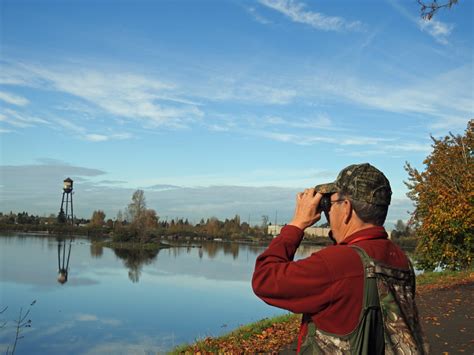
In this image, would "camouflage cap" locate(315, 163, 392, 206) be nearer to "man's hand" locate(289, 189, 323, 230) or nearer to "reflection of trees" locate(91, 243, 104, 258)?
"man's hand" locate(289, 189, 323, 230)

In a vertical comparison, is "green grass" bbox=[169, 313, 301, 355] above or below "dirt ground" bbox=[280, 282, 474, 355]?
below

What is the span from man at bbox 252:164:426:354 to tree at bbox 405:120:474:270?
14.3 metres

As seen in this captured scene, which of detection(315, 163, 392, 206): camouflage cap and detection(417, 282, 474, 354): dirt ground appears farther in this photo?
detection(417, 282, 474, 354): dirt ground

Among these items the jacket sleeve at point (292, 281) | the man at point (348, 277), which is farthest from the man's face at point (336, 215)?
the jacket sleeve at point (292, 281)

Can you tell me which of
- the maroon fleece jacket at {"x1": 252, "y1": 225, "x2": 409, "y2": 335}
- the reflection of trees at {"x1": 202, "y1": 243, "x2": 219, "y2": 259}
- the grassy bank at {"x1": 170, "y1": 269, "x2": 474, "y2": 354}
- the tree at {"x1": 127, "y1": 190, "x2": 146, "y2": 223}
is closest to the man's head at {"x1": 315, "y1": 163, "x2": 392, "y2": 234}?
the maroon fleece jacket at {"x1": 252, "y1": 225, "x2": 409, "y2": 335}

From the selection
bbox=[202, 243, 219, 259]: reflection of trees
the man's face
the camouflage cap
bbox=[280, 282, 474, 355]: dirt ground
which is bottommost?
bbox=[202, 243, 219, 259]: reflection of trees

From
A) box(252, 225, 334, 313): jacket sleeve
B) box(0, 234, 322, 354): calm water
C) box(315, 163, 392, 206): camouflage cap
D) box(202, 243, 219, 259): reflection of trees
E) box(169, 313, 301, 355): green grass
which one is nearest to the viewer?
box(252, 225, 334, 313): jacket sleeve

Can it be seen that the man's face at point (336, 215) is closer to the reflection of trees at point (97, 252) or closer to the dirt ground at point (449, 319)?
the dirt ground at point (449, 319)

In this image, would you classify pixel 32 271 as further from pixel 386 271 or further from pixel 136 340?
pixel 386 271

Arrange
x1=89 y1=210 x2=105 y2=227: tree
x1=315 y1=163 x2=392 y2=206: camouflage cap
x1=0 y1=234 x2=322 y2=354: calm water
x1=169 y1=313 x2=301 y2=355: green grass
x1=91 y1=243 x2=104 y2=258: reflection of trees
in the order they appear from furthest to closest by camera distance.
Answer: x1=89 y1=210 x2=105 y2=227: tree, x1=91 y1=243 x2=104 y2=258: reflection of trees, x1=0 y1=234 x2=322 y2=354: calm water, x1=169 y1=313 x2=301 y2=355: green grass, x1=315 y1=163 x2=392 y2=206: camouflage cap

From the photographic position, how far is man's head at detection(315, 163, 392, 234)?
2191 mm

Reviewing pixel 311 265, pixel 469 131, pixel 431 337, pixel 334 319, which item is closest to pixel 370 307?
pixel 334 319

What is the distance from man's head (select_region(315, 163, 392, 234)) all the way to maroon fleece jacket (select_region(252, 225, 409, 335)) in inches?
7.5

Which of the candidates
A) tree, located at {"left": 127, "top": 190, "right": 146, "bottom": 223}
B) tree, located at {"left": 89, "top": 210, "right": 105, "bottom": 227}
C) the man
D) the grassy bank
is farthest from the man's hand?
tree, located at {"left": 89, "top": 210, "right": 105, "bottom": 227}
